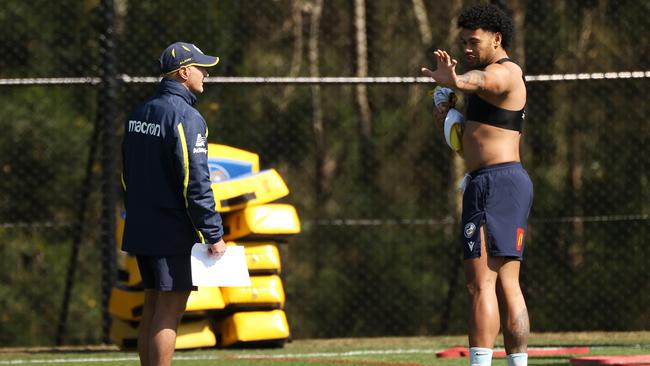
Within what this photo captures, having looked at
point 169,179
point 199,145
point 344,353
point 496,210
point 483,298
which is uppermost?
point 199,145

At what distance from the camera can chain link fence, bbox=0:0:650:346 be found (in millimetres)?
15547

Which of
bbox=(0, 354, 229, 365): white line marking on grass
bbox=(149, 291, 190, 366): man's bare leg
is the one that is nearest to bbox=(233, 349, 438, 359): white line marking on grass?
bbox=(0, 354, 229, 365): white line marking on grass

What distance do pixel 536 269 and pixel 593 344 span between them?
5104mm

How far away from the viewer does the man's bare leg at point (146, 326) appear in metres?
6.88

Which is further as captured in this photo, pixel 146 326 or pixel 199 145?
pixel 146 326

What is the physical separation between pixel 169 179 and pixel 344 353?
347 cm

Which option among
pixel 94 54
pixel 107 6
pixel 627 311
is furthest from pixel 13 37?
pixel 627 311

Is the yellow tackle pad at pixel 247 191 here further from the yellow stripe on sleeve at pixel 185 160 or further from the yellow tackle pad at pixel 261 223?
the yellow stripe on sleeve at pixel 185 160

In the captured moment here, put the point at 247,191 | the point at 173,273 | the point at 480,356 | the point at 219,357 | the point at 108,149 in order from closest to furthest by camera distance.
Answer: the point at 480,356 < the point at 173,273 < the point at 219,357 < the point at 247,191 < the point at 108,149

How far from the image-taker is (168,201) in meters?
6.74

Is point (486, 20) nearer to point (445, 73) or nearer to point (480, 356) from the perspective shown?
point (445, 73)

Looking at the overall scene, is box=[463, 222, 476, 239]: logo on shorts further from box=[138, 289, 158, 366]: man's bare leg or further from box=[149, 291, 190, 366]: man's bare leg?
box=[138, 289, 158, 366]: man's bare leg

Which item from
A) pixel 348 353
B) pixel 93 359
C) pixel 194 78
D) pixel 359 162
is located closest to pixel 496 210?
pixel 194 78

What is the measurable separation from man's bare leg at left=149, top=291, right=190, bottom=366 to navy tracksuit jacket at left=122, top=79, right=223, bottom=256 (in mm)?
227
